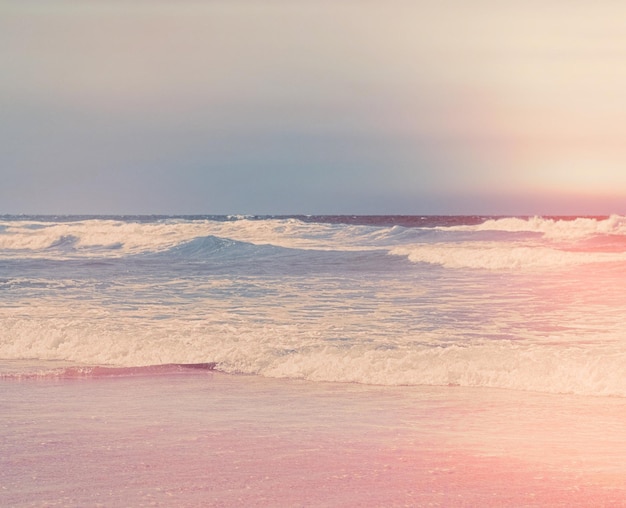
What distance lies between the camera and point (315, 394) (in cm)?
762

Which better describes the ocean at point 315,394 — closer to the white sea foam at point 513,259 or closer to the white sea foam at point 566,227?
the white sea foam at point 513,259

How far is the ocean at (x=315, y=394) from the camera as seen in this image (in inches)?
185

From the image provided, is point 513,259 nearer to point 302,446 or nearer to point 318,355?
point 318,355

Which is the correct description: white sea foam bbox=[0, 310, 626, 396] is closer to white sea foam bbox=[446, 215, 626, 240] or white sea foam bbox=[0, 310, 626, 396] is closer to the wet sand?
the wet sand

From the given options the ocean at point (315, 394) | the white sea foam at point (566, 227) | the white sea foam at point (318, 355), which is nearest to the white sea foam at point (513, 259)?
the ocean at point (315, 394)

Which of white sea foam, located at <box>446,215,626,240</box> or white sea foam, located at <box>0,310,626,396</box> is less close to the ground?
white sea foam, located at <box>446,215,626,240</box>

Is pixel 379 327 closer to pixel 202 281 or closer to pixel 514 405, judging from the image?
pixel 514 405

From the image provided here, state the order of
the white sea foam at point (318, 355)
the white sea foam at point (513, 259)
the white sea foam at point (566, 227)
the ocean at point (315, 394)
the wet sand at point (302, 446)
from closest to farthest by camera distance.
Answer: the wet sand at point (302, 446), the ocean at point (315, 394), the white sea foam at point (318, 355), the white sea foam at point (513, 259), the white sea foam at point (566, 227)

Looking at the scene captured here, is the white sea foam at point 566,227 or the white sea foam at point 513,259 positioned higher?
the white sea foam at point 566,227

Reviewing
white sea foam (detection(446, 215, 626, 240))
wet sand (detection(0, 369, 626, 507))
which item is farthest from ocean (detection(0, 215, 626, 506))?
white sea foam (detection(446, 215, 626, 240))

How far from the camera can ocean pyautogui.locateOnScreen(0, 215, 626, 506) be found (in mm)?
4688

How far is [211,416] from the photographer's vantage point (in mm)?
6543

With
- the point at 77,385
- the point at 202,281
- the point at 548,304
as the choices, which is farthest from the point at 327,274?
the point at 77,385

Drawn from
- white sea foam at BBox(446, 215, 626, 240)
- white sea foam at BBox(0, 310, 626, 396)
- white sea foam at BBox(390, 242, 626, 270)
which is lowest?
white sea foam at BBox(0, 310, 626, 396)
